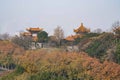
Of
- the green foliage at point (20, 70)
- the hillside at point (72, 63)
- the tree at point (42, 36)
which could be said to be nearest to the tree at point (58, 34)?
the tree at point (42, 36)

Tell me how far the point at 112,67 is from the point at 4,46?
13.1 metres

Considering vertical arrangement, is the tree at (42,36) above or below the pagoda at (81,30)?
below

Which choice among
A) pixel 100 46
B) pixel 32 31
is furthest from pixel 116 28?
pixel 32 31

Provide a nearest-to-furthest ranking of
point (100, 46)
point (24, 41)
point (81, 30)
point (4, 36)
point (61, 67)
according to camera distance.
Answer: point (61, 67) < point (100, 46) < point (24, 41) < point (81, 30) < point (4, 36)

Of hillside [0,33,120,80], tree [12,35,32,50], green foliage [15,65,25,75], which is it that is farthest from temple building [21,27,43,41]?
green foliage [15,65,25,75]

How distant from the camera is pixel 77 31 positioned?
32.5m

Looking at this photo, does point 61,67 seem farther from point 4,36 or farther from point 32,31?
point 4,36

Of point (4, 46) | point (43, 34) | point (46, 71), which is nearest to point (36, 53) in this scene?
point (46, 71)

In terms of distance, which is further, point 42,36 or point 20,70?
point 42,36

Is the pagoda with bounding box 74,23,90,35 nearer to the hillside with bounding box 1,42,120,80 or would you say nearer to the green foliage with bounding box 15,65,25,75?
the hillside with bounding box 1,42,120,80

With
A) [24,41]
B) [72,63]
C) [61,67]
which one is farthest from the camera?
[24,41]

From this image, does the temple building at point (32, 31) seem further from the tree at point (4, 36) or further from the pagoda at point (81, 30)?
the tree at point (4, 36)

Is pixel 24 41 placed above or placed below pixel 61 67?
above

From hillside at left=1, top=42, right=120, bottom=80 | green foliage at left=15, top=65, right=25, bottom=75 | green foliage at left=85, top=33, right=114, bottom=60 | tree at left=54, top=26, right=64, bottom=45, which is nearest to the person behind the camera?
hillside at left=1, top=42, right=120, bottom=80
